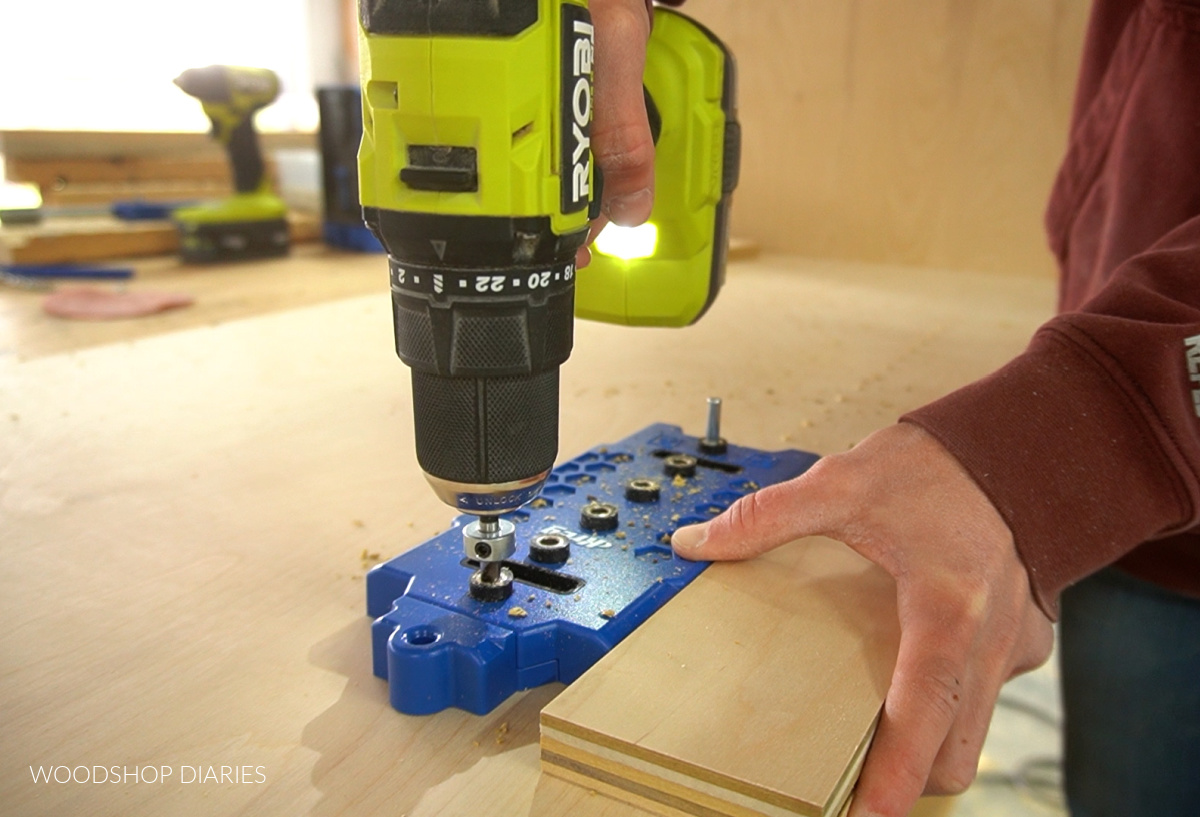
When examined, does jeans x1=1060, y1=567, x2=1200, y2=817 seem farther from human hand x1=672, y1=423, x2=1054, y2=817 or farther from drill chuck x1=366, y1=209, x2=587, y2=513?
drill chuck x1=366, y1=209, x2=587, y2=513

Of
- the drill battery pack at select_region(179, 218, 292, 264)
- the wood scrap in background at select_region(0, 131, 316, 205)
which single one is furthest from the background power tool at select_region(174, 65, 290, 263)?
the wood scrap in background at select_region(0, 131, 316, 205)

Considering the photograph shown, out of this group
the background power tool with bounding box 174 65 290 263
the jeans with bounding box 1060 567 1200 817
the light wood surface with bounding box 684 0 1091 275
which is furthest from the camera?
the background power tool with bounding box 174 65 290 263

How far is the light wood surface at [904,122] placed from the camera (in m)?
1.86

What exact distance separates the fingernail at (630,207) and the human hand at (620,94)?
3cm

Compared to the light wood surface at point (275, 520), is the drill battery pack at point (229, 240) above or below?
below

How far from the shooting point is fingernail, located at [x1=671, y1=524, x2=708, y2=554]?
66 centimetres

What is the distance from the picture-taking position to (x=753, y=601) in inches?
24.4

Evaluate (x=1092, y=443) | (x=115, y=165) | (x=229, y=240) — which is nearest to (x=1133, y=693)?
(x=1092, y=443)

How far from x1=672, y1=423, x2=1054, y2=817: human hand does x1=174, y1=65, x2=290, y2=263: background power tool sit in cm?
174

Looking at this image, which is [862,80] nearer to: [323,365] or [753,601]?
[323,365]

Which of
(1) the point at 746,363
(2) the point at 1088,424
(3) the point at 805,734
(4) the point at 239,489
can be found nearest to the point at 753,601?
(3) the point at 805,734

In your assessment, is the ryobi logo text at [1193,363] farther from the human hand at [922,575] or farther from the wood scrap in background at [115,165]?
the wood scrap in background at [115,165]

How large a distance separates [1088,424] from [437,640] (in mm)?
440

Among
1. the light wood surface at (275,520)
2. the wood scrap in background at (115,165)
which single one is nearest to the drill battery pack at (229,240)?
the wood scrap in background at (115,165)
